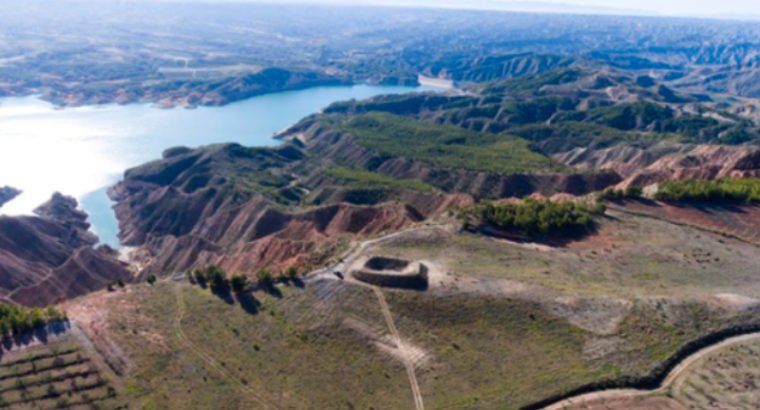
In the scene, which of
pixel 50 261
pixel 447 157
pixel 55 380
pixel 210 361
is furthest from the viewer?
pixel 447 157

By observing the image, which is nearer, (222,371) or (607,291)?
(222,371)

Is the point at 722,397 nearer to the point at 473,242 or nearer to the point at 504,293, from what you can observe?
the point at 504,293

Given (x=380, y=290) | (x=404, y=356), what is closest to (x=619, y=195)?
(x=380, y=290)

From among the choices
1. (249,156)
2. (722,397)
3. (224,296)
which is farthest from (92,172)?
(722,397)

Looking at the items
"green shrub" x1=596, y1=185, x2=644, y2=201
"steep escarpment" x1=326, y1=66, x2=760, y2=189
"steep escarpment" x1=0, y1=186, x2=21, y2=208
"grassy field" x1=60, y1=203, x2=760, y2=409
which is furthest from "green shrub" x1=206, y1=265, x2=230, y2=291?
"steep escarpment" x1=0, y1=186, x2=21, y2=208

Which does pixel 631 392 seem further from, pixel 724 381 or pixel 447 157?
pixel 447 157

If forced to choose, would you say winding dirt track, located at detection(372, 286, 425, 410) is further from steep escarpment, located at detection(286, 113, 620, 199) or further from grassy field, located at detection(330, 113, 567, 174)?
grassy field, located at detection(330, 113, 567, 174)

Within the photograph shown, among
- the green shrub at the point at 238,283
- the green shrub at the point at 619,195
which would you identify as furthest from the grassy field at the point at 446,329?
the green shrub at the point at 619,195
